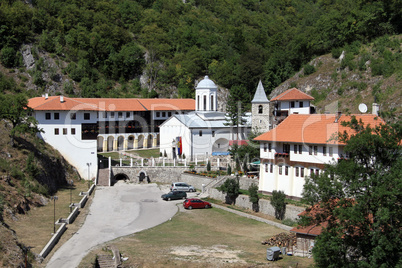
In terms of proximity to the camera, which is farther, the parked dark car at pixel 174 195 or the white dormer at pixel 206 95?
the white dormer at pixel 206 95

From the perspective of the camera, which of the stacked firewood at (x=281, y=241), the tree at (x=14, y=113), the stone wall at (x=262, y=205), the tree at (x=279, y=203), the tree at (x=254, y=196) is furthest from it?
the tree at (x=14, y=113)

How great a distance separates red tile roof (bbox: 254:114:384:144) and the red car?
25.2 ft

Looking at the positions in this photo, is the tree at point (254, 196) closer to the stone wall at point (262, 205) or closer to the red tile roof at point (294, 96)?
the stone wall at point (262, 205)

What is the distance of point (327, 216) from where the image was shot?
2511cm

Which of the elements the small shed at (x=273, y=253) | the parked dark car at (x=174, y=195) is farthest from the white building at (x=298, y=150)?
the small shed at (x=273, y=253)

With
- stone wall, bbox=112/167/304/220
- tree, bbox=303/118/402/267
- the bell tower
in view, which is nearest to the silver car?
stone wall, bbox=112/167/304/220

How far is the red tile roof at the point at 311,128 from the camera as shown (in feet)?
124

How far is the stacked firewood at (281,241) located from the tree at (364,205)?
6.30 m

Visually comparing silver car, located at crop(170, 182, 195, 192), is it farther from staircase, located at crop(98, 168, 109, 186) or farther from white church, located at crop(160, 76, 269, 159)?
white church, located at crop(160, 76, 269, 159)

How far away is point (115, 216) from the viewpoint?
39.2m

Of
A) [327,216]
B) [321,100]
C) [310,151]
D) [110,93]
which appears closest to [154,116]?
[110,93]

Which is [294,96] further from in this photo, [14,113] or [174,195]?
[14,113]

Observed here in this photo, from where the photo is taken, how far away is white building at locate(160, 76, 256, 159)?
2328 inches

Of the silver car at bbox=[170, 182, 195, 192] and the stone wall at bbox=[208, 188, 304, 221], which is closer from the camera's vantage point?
the stone wall at bbox=[208, 188, 304, 221]
